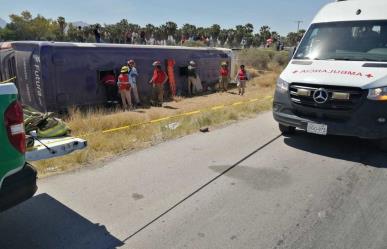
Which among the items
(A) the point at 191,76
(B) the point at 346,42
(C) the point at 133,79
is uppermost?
(B) the point at 346,42

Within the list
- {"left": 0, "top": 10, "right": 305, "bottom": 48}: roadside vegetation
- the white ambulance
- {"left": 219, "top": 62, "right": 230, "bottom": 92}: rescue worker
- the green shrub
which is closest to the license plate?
the white ambulance

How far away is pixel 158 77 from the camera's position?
15.3m

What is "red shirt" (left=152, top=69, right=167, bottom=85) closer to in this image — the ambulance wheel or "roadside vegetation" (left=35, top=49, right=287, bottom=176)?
"roadside vegetation" (left=35, top=49, right=287, bottom=176)

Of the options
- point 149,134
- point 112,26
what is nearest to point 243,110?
point 149,134

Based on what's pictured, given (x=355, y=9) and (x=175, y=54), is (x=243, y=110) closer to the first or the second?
(x=355, y=9)

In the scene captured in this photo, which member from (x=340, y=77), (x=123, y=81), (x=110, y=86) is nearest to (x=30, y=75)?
(x=110, y=86)

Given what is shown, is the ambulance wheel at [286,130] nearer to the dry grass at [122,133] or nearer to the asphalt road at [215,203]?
the asphalt road at [215,203]

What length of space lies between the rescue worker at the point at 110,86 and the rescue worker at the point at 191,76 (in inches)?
187

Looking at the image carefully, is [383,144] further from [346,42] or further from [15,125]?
[15,125]

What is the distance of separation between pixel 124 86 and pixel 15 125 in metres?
10.6

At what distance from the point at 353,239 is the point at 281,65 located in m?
29.5

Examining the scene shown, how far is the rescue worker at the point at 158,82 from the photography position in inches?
602

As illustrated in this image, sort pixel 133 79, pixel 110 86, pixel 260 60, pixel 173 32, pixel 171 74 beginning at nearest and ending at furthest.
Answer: pixel 110 86 → pixel 133 79 → pixel 171 74 → pixel 260 60 → pixel 173 32

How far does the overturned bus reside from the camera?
12.0 meters
